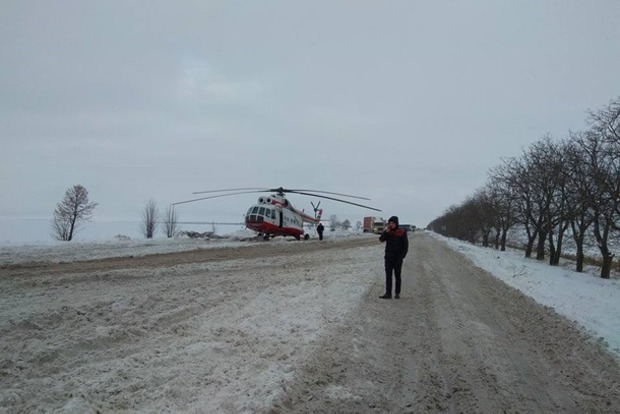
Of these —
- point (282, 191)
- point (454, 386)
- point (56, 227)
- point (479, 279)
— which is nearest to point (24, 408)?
point (454, 386)

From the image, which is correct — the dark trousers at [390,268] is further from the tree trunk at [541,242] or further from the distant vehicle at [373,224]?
the distant vehicle at [373,224]

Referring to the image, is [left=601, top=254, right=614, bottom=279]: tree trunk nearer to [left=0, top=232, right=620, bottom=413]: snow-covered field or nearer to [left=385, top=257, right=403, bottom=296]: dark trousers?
[left=0, top=232, right=620, bottom=413]: snow-covered field

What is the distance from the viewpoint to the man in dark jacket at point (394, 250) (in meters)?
9.86

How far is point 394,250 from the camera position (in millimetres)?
9938

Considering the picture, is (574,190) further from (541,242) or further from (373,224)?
(373,224)

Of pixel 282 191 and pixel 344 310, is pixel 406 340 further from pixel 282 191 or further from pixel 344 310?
pixel 282 191

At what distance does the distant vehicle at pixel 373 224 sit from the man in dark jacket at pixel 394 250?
73.4 meters

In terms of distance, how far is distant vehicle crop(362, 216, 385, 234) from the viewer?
86325 millimetres

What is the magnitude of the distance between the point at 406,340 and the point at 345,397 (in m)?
2.47

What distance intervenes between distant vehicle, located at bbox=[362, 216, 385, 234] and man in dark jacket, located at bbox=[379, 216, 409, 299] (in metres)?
73.4

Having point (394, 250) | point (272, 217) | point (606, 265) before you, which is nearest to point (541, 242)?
point (606, 265)

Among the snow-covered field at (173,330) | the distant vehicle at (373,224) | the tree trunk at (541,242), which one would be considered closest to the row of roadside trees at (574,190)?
the tree trunk at (541,242)

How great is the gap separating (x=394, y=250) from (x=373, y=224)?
3221 inches

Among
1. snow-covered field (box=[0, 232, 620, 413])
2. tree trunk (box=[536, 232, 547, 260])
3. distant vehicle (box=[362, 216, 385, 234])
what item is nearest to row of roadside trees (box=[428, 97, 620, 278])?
tree trunk (box=[536, 232, 547, 260])
